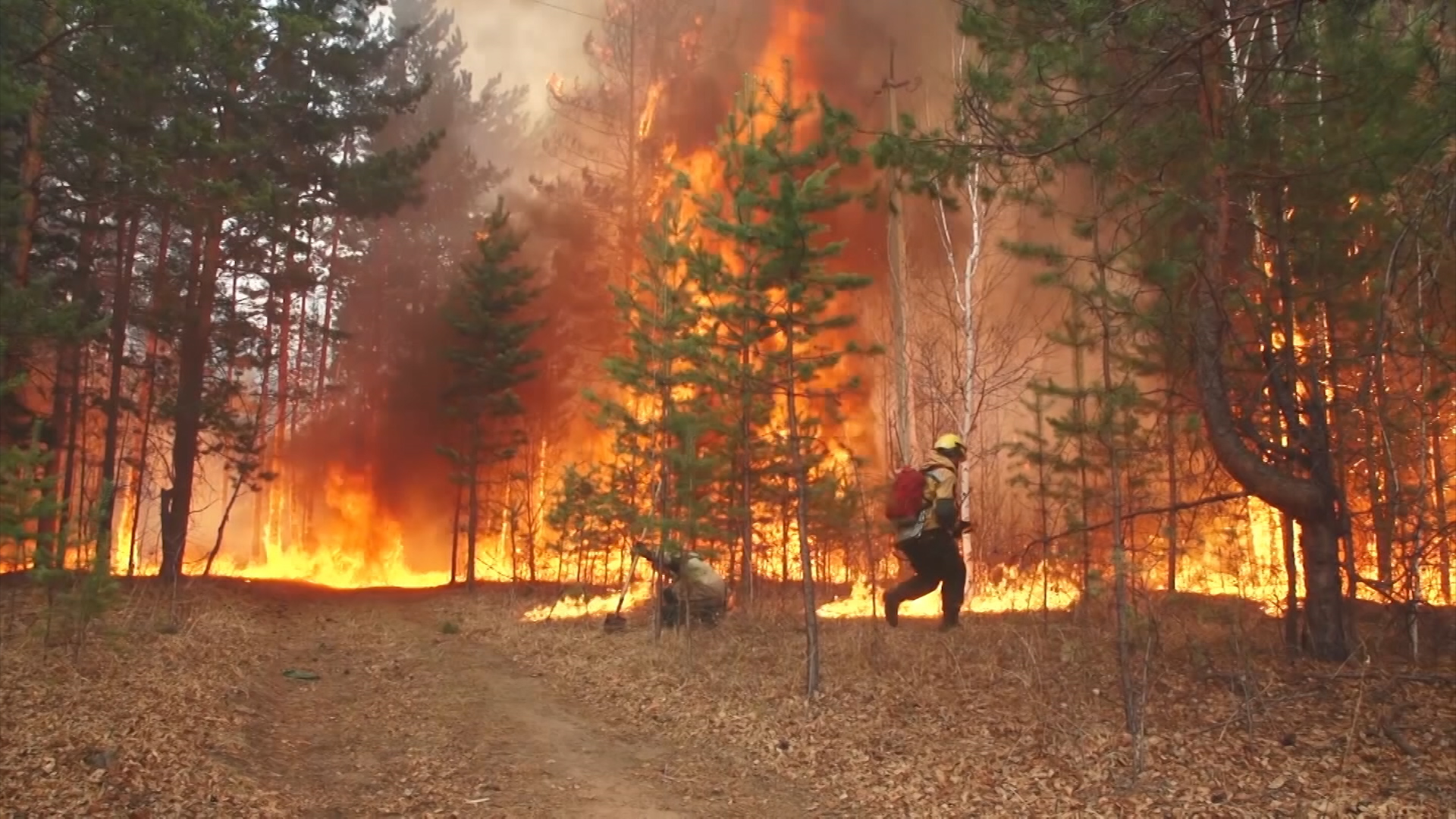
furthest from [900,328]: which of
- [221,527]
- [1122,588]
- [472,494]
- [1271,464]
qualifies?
[221,527]

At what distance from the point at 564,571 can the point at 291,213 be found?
38.1 feet

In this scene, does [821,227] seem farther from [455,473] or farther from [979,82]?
[455,473]

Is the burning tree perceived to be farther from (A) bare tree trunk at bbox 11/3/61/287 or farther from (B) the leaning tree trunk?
(A) bare tree trunk at bbox 11/3/61/287

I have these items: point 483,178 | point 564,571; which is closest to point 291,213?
point 564,571

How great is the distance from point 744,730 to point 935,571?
2.89 m

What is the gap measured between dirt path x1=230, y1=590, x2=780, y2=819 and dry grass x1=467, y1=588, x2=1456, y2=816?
72 cm

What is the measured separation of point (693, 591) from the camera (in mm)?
14289

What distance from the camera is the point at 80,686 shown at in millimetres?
8312

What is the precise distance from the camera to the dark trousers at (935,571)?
9875mm

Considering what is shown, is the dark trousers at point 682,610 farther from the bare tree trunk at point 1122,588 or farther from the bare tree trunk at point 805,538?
the bare tree trunk at point 1122,588

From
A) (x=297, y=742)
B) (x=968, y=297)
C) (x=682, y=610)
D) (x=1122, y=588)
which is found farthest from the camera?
(x=968, y=297)

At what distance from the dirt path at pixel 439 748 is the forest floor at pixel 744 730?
4cm

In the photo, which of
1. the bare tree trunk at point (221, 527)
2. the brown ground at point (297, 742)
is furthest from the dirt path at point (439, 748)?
the bare tree trunk at point (221, 527)

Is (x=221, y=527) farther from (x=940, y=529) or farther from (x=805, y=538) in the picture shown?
(x=940, y=529)
